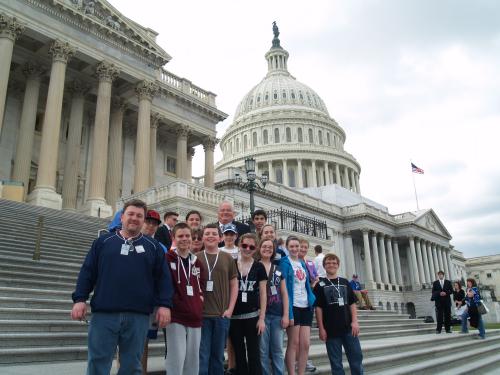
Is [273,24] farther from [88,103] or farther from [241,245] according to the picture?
[241,245]

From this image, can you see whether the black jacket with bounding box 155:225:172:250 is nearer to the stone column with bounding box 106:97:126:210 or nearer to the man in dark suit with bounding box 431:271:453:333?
the man in dark suit with bounding box 431:271:453:333

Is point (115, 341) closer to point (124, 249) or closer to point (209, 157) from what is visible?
point (124, 249)

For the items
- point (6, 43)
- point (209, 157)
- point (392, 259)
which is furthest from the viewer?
point (392, 259)

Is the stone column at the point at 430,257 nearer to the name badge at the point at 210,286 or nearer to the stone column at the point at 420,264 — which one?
the stone column at the point at 420,264

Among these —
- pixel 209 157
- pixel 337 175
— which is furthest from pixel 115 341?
pixel 337 175

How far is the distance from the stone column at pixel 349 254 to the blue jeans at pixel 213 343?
186ft

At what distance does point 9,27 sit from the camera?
2133 centimetres

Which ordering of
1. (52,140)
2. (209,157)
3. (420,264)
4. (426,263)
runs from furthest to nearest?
(426,263) → (420,264) → (209,157) → (52,140)

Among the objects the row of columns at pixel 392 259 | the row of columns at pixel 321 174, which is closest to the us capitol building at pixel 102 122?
the row of columns at pixel 392 259

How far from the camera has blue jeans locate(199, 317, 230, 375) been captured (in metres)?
5.07

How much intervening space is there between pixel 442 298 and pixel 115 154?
2052 centimetres

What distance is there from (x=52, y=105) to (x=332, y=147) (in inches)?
2976

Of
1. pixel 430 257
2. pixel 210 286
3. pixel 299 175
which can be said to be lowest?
pixel 210 286

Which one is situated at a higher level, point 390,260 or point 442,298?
point 390,260
